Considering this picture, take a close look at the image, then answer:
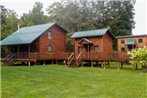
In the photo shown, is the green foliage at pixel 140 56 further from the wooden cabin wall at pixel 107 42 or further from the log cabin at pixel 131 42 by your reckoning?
the log cabin at pixel 131 42

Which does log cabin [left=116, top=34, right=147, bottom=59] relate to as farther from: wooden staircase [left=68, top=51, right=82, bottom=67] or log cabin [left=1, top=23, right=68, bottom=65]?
wooden staircase [left=68, top=51, right=82, bottom=67]

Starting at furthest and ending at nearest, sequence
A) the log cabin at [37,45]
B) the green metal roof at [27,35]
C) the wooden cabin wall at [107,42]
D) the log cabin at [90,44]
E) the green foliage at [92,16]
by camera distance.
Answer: the green foliage at [92,16] < the green metal roof at [27,35] < the log cabin at [37,45] < the wooden cabin wall at [107,42] < the log cabin at [90,44]

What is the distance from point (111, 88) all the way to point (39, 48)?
23.6m

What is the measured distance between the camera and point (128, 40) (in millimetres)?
43312

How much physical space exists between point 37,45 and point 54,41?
9.94 ft

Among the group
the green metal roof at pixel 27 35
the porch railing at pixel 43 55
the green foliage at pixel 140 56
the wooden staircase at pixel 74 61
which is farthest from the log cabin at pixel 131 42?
the green foliage at pixel 140 56

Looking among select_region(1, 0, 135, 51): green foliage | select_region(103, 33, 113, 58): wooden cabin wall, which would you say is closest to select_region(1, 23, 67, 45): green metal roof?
select_region(103, 33, 113, 58): wooden cabin wall

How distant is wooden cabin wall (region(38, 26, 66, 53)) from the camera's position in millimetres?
35900

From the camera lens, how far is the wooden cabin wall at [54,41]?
35.9 m

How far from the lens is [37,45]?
35719mm

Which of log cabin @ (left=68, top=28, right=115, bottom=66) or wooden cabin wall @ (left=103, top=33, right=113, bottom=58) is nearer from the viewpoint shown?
log cabin @ (left=68, top=28, right=115, bottom=66)

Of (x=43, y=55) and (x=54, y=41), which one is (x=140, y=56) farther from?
(x=54, y=41)

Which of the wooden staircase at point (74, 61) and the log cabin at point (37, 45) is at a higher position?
the log cabin at point (37, 45)

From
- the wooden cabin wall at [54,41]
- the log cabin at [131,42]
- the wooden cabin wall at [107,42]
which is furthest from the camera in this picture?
the log cabin at [131,42]
